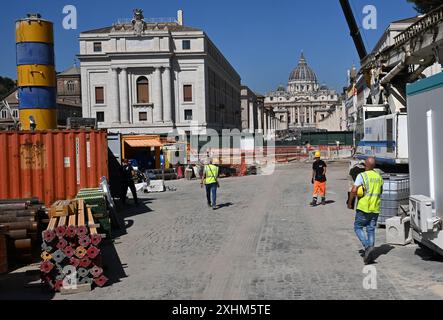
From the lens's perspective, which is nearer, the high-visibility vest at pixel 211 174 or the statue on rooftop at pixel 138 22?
the high-visibility vest at pixel 211 174

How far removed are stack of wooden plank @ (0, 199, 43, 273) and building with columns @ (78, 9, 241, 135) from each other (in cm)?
A: 5739

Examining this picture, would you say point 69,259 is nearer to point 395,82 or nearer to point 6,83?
point 395,82

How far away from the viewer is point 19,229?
34.7 feet

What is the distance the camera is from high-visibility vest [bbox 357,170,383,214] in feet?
29.8

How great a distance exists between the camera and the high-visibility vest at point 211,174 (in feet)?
54.9

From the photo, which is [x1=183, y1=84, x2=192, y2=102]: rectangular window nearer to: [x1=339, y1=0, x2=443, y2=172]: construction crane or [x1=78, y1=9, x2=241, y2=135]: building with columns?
[x1=78, y1=9, x2=241, y2=135]: building with columns

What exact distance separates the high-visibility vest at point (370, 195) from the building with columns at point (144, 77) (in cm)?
6004

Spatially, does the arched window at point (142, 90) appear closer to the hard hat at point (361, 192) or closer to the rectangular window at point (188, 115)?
the rectangular window at point (188, 115)

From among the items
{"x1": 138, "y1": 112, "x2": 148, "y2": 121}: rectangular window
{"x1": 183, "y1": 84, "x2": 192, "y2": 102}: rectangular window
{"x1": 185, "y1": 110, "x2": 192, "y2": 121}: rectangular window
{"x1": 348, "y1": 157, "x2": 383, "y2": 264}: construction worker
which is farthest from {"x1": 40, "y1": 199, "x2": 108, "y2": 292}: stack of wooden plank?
{"x1": 183, "y1": 84, "x2": 192, "y2": 102}: rectangular window

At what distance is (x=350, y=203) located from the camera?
9141 mm

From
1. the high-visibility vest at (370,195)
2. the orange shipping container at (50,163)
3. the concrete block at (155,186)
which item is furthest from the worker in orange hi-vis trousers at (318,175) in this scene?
the concrete block at (155,186)

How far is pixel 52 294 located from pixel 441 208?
20.2ft

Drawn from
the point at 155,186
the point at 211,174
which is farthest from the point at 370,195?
the point at 155,186
